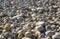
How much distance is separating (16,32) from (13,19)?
55 centimetres

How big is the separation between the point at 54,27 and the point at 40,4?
145 cm

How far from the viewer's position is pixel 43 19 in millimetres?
2846

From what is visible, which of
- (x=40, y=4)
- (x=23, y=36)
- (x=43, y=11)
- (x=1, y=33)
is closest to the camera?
(x=23, y=36)

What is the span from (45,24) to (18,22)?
42cm

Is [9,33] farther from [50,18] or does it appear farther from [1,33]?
[50,18]

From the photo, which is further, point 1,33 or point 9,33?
point 1,33

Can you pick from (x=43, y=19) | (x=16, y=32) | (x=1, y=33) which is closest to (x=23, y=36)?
(x=16, y=32)

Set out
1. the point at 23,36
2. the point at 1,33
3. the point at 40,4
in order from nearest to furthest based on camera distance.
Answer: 1. the point at 23,36
2. the point at 1,33
3. the point at 40,4

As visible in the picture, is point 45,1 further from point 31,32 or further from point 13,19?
point 31,32

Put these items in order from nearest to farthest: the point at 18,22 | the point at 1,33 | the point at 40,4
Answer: the point at 1,33
the point at 18,22
the point at 40,4

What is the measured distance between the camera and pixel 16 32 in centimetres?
243

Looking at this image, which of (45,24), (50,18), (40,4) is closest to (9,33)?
(45,24)

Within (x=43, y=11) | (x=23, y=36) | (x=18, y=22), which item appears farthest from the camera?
(x=43, y=11)

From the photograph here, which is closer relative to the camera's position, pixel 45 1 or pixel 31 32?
pixel 31 32
